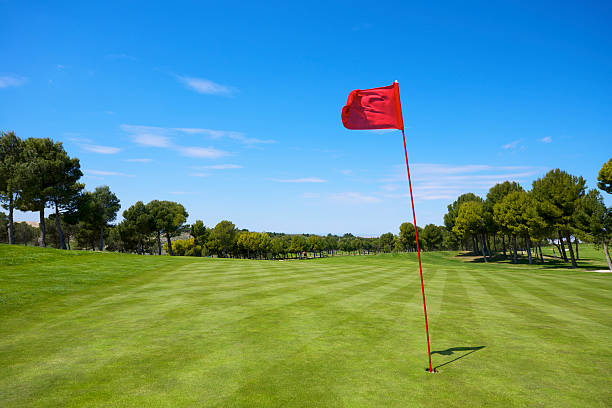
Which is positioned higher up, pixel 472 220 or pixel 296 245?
pixel 472 220

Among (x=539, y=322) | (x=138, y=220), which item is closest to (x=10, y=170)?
(x=138, y=220)

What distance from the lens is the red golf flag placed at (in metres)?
9.02

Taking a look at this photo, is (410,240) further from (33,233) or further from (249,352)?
(33,233)

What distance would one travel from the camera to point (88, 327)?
9.80 metres

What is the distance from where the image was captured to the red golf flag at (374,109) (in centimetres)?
902

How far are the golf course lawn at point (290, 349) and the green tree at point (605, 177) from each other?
1182 inches

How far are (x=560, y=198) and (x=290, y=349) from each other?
52.5m

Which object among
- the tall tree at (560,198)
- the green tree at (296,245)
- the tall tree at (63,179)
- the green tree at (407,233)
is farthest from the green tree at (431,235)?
the tall tree at (63,179)

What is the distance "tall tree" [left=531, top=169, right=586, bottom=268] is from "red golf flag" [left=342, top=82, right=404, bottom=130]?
4879cm

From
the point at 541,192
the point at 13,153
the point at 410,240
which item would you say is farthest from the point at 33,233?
the point at 541,192

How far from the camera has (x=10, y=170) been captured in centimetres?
4175

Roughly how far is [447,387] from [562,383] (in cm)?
264

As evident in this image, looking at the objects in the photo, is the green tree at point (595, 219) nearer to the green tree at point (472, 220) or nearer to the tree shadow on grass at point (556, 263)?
the tree shadow on grass at point (556, 263)

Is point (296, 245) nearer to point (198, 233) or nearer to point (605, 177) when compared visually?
point (198, 233)
